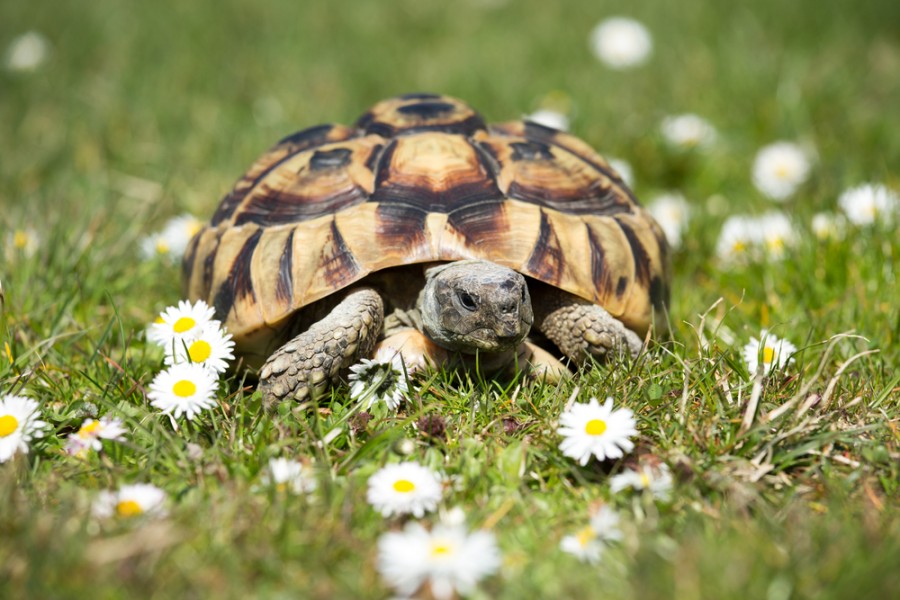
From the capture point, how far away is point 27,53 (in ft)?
20.6

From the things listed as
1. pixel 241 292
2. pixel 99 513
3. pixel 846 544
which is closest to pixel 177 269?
pixel 241 292

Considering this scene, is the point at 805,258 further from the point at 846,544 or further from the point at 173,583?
the point at 173,583

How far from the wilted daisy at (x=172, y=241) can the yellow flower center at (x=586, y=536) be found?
7.50ft

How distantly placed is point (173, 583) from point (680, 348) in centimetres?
181

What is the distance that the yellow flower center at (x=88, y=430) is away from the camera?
2.44m

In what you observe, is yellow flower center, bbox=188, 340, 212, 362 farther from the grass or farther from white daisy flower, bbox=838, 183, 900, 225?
white daisy flower, bbox=838, 183, 900, 225

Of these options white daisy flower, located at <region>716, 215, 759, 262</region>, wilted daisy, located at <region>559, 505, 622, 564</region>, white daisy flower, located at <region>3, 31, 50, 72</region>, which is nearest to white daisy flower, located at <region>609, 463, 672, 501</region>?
wilted daisy, located at <region>559, 505, 622, 564</region>

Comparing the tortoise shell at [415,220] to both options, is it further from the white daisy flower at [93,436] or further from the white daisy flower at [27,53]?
the white daisy flower at [27,53]

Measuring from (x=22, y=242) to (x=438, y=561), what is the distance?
260 cm

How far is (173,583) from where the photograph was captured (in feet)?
6.07

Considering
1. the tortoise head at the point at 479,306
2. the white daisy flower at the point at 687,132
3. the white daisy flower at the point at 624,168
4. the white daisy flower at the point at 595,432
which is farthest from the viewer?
the white daisy flower at the point at 687,132

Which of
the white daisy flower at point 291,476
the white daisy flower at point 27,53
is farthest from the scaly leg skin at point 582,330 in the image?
the white daisy flower at point 27,53

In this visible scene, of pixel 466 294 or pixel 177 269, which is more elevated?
pixel 466 294

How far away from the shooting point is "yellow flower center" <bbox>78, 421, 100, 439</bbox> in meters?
2.44
